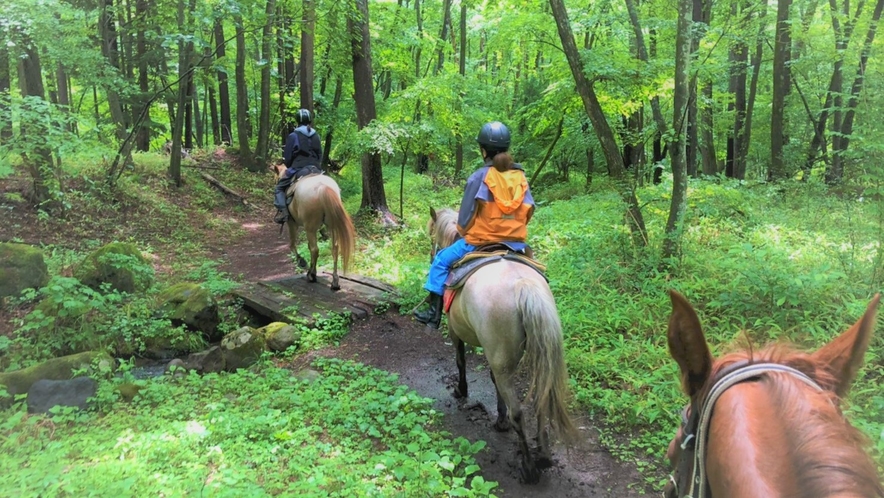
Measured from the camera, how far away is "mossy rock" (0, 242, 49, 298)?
20.3 feet

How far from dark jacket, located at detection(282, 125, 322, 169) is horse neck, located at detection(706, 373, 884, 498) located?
7.87 metres

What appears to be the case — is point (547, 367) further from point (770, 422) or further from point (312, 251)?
point (312, 251)

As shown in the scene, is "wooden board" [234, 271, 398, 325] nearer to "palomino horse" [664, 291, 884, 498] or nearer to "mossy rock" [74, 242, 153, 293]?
"mossy rock" [74, 242, 153, 293]

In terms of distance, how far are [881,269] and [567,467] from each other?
431 centimetres

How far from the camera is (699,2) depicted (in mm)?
10109

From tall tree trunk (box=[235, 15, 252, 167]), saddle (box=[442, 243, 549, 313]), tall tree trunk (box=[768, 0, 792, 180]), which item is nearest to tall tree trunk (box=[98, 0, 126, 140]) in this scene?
tall tree trunk (box=[235, 15, 252, 167])

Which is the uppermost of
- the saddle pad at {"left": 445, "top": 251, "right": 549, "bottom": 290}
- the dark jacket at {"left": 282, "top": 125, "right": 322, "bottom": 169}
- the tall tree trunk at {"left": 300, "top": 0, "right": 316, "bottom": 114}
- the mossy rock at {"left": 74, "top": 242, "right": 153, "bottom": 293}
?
the tall tree trunk at {"left": 300, "top": 0, "right": 316, "bottom": 114}

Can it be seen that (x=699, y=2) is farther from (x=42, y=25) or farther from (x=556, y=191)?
(x=42, y=25)

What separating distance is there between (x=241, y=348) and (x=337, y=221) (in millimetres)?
2395

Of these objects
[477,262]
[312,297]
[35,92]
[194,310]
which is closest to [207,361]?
[194,310]

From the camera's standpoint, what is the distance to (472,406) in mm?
4629

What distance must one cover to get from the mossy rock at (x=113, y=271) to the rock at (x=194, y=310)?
27.7 inches

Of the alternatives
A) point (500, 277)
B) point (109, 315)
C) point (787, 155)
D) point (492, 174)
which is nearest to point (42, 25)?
point (109, 315)

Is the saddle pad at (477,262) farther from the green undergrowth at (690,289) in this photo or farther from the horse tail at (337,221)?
the horse tail at (337,221)
